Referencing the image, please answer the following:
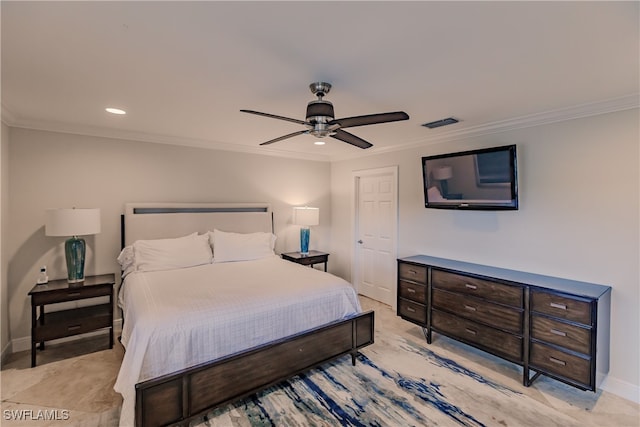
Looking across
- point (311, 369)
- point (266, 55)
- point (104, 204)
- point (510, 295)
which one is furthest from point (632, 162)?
point (104, 204)

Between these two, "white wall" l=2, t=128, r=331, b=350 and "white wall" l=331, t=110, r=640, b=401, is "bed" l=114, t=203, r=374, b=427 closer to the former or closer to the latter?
"white wall" l=2, t=128, r=331, b=350

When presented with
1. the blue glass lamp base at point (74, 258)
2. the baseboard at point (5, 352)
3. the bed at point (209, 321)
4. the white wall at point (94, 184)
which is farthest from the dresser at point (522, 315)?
the baseboard at point (5, 352)

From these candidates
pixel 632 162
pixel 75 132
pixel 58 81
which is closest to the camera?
pixel 58 81

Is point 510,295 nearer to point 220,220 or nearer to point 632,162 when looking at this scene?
point 632,162

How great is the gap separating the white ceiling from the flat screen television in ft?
1.37

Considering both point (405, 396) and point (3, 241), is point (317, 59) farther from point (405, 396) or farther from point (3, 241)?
point (3, 241)

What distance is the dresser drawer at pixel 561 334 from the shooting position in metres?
2.34

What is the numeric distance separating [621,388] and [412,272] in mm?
1957

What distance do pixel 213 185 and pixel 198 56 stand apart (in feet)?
9.11

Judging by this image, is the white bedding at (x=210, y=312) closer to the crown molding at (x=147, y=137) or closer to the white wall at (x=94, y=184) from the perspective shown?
the white wall at (x=94, y=184)

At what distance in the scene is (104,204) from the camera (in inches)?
143

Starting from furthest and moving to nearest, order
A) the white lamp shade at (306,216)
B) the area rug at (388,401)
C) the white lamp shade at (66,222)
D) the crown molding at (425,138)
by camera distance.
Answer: the white lamp shade at (306,216), the white lamp shade at (66,222), the crown molding at (425,138), the area rug at (388,401)

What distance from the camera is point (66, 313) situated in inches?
130

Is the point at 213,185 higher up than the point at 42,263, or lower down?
higher up
